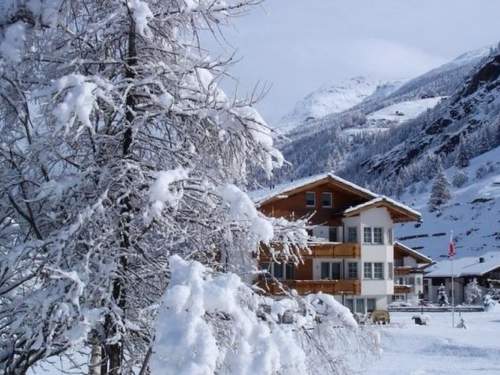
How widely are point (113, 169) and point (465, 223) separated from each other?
419ft

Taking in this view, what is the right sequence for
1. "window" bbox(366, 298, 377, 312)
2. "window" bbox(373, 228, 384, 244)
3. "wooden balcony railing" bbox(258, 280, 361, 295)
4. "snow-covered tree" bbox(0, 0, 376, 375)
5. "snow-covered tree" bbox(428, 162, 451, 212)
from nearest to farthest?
1. "snow-covered tree" bbox(0, 0, 376, 375)
2. "wooden balcony railing" bbox(258, 280, 361, 295)
3. "window" bbox(366, 298, 377, 312)
4. "window" bbox(373, 228, 384, 244)
5. "snow-covered tree" bbox(428, 162, 451, 212)

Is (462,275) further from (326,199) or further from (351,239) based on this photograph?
(326,199)

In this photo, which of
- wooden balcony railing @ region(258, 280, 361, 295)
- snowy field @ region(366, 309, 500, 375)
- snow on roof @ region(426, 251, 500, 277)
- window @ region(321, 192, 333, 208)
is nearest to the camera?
snowy field @ region(366, 309, 500, 375)

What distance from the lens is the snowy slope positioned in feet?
376

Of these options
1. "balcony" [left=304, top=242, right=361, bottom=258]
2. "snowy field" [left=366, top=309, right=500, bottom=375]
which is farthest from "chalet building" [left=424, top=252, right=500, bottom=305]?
"snowy field" [left=366, top=309, right=500, bottom=375]

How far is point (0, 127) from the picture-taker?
650cm

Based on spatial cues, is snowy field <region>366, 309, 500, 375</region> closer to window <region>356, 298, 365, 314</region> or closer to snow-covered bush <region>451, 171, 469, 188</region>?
window <region>356, 298, 365, 314</region>

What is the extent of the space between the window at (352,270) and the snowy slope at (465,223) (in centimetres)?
6644

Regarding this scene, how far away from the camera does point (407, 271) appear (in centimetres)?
6681

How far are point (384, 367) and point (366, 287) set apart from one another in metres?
20.5

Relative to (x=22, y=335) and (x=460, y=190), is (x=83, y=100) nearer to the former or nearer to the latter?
(x=22, y=335)

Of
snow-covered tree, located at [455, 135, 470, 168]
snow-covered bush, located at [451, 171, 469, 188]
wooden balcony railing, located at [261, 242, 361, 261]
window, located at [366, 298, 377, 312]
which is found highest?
snow-covered tree, located at [455, 135, 470, 168]

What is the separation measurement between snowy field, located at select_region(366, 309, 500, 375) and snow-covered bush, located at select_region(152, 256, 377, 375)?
1478 centimetres

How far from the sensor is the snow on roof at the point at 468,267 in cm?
8625
